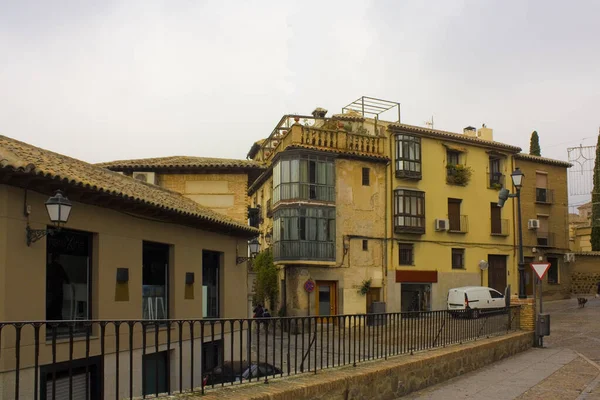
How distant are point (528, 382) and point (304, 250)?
64.9 feet

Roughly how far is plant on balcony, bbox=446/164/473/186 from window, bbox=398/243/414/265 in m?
4.77

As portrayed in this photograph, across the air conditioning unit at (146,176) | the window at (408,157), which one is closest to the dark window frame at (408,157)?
the window at (408,157)

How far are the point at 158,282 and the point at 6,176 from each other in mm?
5826

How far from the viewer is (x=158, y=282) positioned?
1484 cm

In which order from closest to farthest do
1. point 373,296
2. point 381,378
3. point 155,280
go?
point 381,378
point 155,280
point 373,296

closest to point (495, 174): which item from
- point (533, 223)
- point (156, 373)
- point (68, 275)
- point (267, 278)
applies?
point (533, 223)

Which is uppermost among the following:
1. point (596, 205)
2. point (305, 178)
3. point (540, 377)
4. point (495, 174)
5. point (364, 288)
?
point (495, 174)

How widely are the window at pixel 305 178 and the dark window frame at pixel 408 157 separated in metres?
4.06

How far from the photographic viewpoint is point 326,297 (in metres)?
32.3

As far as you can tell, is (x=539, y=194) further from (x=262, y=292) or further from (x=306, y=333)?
(x=306, y=333)

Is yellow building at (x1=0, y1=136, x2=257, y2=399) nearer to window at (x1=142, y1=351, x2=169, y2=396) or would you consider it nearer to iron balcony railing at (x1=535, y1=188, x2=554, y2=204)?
window at (x1=142, y1=351, x2=169, y2=396)

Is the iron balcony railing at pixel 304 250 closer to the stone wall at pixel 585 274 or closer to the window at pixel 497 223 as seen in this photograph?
the window at pixel 497 223

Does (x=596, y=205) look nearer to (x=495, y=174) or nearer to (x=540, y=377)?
(x=495, y=174)

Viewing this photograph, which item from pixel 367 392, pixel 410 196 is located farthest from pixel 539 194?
pixel 367 392
